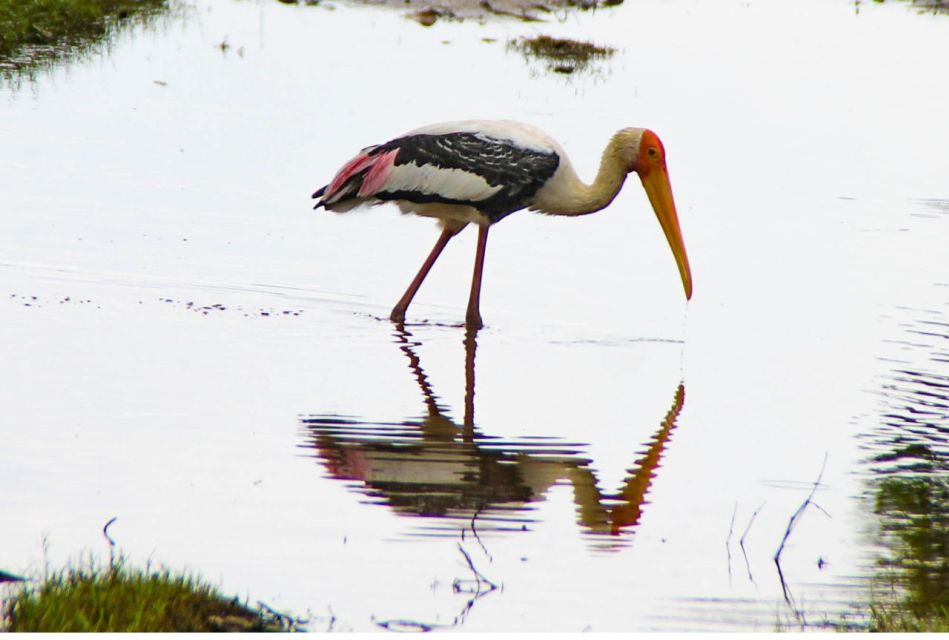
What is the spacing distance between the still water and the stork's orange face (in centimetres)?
42

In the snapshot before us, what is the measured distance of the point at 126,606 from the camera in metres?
4.12

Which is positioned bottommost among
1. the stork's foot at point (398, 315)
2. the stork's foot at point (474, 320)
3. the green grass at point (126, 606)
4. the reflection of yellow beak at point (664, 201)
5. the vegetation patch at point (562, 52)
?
the vegetation patch at point (562, 52)

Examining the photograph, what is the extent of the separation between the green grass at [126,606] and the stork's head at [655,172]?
16.7 feet

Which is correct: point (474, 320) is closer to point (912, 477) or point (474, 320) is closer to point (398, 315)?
point (398, 315)

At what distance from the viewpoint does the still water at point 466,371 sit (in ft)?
16.8

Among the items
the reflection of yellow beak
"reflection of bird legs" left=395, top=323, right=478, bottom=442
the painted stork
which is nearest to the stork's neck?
the painted stork

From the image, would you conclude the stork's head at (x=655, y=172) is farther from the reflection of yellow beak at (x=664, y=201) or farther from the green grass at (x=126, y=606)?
the green grass at (x=126, y=606)

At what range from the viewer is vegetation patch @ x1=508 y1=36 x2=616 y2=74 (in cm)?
2031

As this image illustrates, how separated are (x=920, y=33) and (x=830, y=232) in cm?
1378

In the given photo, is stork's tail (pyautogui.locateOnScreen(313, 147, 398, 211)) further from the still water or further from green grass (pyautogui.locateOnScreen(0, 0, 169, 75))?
green grass (pyautogui.locateOnScreen(0, 0, 169, 75))

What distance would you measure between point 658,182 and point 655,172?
6cm

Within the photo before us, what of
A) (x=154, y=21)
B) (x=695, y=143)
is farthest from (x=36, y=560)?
(x=154, y=21)

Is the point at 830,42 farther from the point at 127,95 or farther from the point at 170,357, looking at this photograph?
the point at 170,357

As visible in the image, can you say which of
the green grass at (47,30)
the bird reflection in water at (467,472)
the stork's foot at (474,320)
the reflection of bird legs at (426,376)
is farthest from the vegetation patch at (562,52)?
the bird reflection in water at (467,472)
